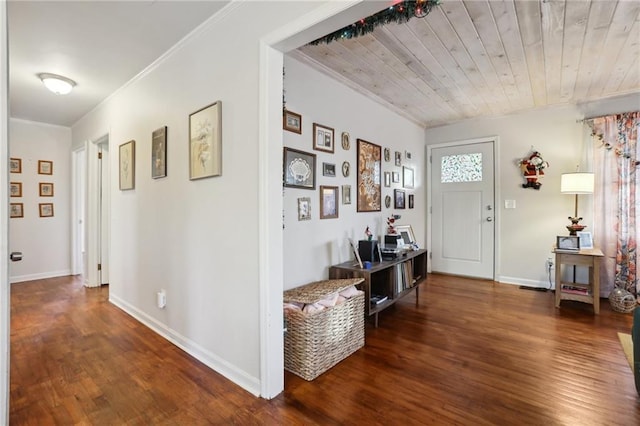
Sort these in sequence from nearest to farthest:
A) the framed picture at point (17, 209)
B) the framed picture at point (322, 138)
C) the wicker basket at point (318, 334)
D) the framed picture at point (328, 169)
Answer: the wicker basket at point (318, 334) < the framed picture at point (322, 138) < the framed picture at point (328, 169) < the framed picture at point (17, 209)

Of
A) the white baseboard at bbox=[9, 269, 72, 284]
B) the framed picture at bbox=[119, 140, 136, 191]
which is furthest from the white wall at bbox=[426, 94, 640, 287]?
the white baseboard at bbox=[9, 269, 72, 284]

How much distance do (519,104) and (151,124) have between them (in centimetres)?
423

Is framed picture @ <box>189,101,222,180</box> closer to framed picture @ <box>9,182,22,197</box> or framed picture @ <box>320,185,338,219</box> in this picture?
framed picture @ <box>320,185,338,219</box>

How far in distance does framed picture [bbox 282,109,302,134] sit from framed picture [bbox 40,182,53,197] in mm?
4477

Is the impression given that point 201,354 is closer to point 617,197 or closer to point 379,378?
point 379,378

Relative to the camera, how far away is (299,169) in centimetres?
249

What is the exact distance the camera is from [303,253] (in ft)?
8.29

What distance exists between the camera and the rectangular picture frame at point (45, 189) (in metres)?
4.52

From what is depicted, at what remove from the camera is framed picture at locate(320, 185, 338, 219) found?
2707 mm

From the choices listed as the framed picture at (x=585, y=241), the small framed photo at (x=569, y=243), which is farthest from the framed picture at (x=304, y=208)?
the framed picture at (x=585, y=241)

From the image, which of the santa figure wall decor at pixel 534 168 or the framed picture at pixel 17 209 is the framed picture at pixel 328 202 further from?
the framed picture at pixel 17 209

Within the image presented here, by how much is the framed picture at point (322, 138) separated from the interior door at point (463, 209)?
104 inches

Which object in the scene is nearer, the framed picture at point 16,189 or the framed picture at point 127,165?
the framed picture at point 127,165

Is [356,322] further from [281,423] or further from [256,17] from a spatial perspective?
[256,17]
